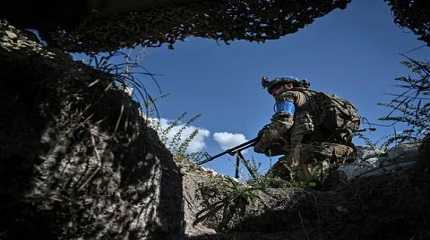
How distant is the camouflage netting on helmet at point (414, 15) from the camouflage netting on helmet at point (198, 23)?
1.20ft

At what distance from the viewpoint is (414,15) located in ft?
9.94

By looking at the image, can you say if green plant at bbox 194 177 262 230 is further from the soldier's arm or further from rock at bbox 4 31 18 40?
the soldier's arm

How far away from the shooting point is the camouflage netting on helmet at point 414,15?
2969mm

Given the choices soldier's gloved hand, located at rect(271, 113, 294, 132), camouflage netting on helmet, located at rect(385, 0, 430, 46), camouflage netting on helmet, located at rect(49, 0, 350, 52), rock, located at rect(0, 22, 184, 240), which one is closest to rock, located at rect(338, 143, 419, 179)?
camouflage netting on helmet, located at rect(385, 0, 430, 46)

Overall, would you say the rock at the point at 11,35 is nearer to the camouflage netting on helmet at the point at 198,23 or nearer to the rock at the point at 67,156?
the rock at the point at 67,156

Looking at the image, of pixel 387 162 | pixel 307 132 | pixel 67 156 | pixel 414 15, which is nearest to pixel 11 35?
pixel 67 156

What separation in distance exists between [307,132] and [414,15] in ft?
10.1

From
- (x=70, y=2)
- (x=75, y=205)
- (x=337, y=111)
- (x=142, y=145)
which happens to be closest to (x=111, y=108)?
(x=142, y=145)

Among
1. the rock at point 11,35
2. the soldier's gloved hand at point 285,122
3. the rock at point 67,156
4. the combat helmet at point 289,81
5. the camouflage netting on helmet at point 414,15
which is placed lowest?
the rock at point 67,156

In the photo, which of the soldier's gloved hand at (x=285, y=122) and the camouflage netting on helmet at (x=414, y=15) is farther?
the soldier's gloved hand at (x=285, y=122)

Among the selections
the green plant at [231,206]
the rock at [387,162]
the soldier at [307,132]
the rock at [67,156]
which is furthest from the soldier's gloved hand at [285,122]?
the rock at [67,156]

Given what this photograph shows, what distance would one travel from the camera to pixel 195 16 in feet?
10.9

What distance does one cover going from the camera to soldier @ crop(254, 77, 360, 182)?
573 centimetres

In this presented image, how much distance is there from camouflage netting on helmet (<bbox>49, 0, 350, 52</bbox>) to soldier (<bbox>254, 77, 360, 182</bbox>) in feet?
8.33
